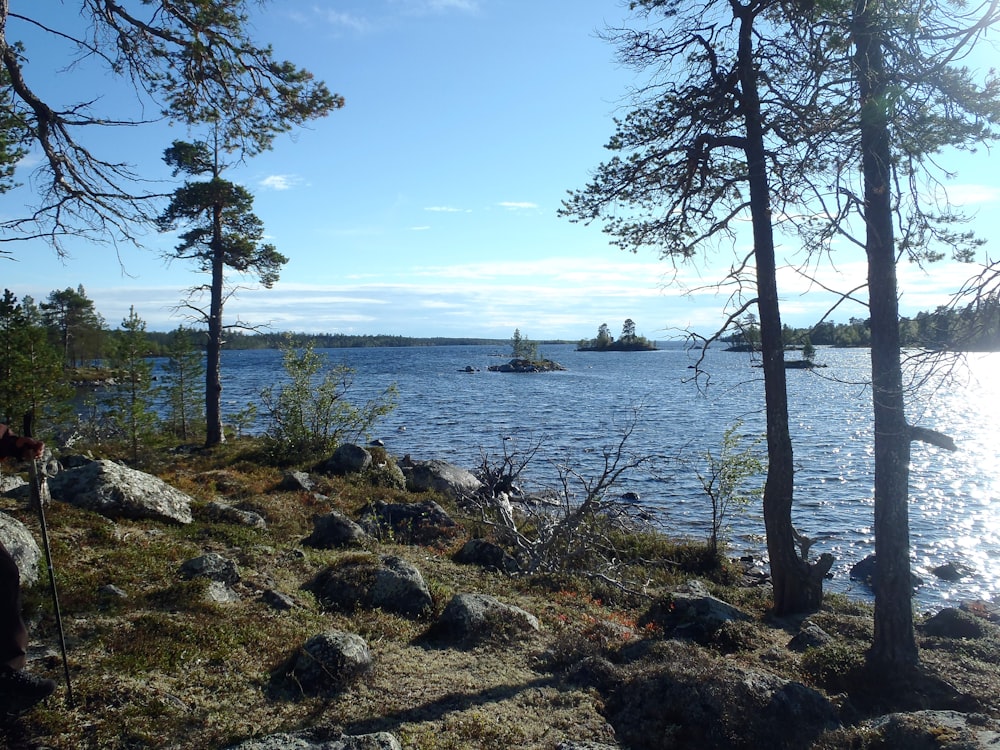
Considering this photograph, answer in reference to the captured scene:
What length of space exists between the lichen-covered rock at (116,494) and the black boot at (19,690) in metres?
6.06

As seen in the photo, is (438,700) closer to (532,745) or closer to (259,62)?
(532,745)

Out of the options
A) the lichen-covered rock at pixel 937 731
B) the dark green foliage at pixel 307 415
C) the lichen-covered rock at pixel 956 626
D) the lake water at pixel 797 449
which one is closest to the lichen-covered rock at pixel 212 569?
the lake water at pixel 797 449

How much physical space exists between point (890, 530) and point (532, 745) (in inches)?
185

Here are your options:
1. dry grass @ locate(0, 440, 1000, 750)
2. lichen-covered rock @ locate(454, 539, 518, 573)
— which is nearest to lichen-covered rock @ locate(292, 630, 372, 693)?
dry grass @ locate(0, 440, 1000, 750)

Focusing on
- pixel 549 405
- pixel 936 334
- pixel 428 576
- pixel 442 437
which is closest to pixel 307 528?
pixel 428 576

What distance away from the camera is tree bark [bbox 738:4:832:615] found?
918cm

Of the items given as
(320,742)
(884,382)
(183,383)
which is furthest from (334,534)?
(183,383)

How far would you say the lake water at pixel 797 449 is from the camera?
17.3 m

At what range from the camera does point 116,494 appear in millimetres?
10289

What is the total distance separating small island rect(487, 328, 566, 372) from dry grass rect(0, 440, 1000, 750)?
101 metres

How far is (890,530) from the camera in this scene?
7223mm

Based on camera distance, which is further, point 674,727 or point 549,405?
point 549,405

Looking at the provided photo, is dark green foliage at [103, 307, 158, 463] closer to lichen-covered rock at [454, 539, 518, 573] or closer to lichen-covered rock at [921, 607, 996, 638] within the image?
lichen-covered rock at [454, 539, 518, 573]

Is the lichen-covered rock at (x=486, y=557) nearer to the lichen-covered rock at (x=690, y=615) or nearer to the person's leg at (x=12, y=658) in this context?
the lichen-covered rock at (x=690, y=615)
